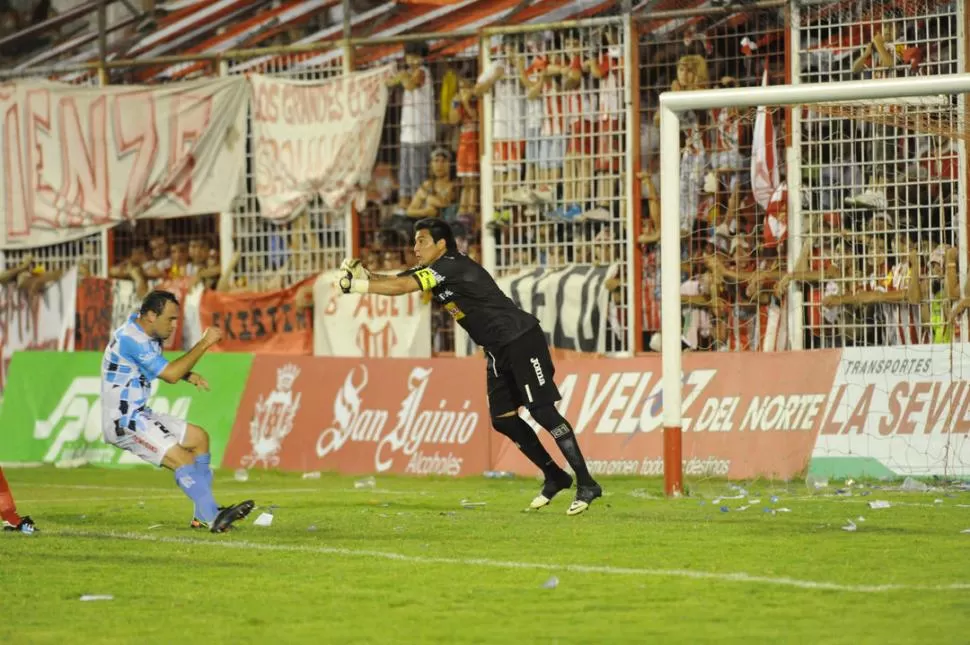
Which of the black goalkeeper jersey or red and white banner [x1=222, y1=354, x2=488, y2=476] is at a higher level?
the black goalkeeper jersey

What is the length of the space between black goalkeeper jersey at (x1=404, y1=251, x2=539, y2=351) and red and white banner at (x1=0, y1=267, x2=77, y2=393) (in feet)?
40.2

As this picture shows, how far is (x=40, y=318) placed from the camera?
81.6 ft

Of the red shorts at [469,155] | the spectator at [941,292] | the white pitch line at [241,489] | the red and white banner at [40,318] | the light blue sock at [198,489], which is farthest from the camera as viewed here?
the red and white banner at [40,318]

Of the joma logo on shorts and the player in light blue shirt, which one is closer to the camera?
the player in light blue shirt

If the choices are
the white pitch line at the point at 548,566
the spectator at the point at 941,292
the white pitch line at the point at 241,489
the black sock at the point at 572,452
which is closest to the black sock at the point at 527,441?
the black sock at the point at 572,452

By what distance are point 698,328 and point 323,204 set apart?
20.6 feet

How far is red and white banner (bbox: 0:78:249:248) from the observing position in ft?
77.3

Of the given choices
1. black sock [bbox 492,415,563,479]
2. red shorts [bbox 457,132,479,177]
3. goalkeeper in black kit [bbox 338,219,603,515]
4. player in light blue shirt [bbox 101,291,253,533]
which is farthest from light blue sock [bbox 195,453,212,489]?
red shorts [bbox 457,132,479,177]

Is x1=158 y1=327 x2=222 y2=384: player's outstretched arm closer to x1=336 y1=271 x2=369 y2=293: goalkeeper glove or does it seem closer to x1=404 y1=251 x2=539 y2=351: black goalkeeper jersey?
x1=336 y1=271 x2=369 y2=293: goalkeeper glove

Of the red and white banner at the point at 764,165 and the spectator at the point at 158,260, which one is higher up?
the red and white banner at the point at 764,165

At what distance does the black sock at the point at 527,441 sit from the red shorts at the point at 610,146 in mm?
7257

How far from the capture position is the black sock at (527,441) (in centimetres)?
1386

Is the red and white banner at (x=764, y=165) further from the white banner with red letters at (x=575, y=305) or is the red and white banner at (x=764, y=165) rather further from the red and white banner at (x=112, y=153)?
the red and white banner at (x=112, y=153)

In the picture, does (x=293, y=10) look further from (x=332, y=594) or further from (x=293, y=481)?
(x=332, y=594)
